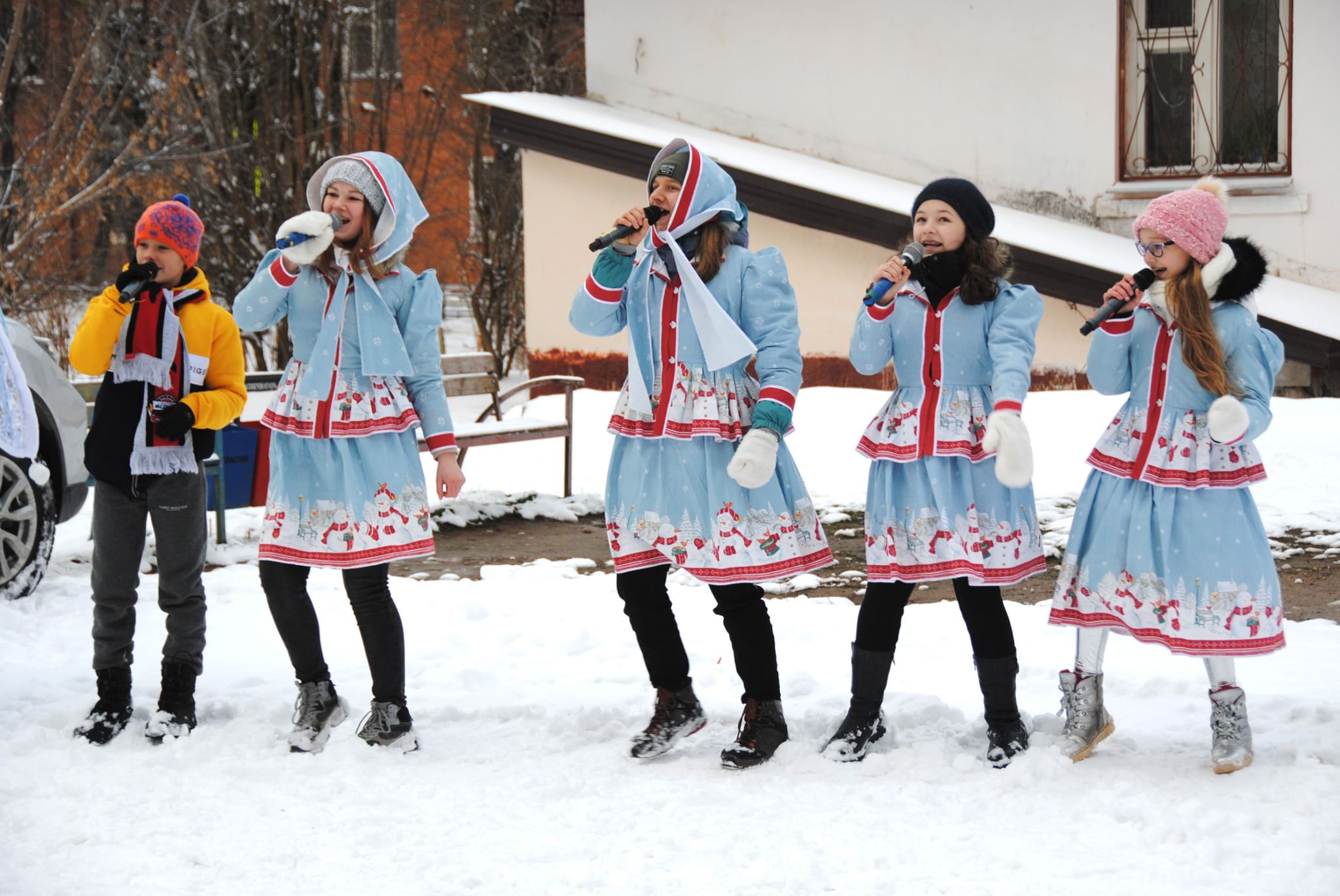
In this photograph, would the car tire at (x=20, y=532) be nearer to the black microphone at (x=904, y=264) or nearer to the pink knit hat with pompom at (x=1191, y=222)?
the black microphone at (x=904, y=264)

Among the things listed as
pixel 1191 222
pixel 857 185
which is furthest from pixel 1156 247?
pixel 857 185

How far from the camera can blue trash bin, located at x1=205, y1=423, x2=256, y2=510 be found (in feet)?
24.3

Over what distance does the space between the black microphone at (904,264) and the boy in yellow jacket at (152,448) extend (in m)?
1.98

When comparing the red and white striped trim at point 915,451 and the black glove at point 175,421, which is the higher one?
the black glove at point 175,421

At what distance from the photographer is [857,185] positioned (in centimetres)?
1085

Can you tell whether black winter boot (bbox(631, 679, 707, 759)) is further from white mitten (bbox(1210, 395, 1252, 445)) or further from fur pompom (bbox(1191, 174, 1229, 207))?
fur pompom (bbox(1191, 174, 1229, 207))

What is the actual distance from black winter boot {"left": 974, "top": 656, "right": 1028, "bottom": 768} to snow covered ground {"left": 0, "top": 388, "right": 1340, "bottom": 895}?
8 cm

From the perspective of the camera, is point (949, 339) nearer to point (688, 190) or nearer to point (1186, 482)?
point (1186, 482)

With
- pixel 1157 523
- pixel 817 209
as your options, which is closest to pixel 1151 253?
pixel 1157 523

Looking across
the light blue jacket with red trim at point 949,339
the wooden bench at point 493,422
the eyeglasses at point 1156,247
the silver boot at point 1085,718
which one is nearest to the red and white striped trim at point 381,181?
the light blue jacket with red trim at point 949,339

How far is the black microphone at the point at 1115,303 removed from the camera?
3705mm

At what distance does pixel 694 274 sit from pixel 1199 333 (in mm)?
1349

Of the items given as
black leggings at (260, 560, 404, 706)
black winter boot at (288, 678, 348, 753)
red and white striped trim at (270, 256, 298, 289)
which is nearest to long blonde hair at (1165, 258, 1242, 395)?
black leggings at (260, 560, 404, 706)

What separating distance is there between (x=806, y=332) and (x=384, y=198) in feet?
24.1
